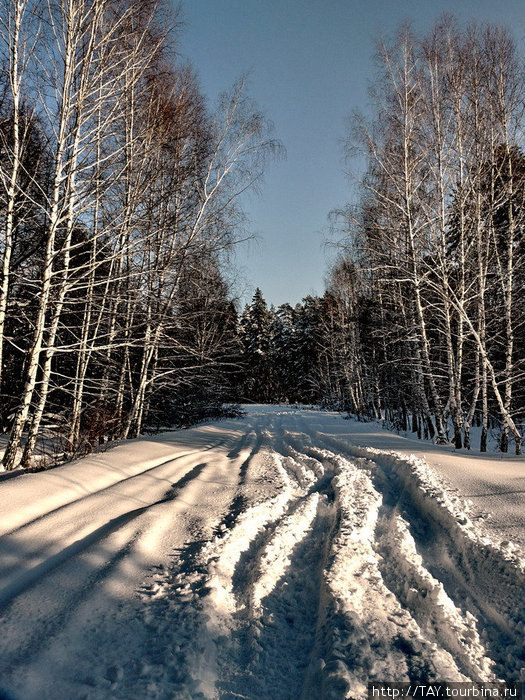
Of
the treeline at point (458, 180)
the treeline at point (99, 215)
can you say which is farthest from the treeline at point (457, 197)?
the treeline at point (99, 215)

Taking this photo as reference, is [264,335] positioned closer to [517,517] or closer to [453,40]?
[453,40]

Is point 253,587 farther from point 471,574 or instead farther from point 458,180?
point 458,180

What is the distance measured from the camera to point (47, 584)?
1.97 metres

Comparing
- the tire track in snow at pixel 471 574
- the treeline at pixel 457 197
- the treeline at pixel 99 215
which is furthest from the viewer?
the treeline at pixel 457 197

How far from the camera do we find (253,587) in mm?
2102

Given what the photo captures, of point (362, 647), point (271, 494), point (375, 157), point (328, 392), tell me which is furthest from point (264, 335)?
point (362, 647)

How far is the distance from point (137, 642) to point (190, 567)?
66 cm

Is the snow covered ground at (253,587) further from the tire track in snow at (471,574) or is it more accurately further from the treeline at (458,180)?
the treeline at (458,180)

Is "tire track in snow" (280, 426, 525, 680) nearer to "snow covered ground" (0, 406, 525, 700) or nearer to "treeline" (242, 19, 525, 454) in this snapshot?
"snow covered ground" (0, 406, 525, 700)

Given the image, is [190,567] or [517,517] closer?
[190,567]

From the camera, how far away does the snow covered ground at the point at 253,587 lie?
1.49 m

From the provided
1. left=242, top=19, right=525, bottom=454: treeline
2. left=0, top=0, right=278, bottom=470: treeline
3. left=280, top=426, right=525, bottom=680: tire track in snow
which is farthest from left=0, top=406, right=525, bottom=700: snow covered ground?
left=242, top=19, right=525, bottom=454: treeline

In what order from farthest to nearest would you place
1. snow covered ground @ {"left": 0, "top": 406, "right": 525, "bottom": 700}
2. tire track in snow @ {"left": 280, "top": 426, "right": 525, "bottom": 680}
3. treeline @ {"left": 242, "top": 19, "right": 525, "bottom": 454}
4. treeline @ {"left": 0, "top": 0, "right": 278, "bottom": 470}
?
treeline @ {"left": 242, "top": 19, "right": 525, "bottom": 454}, treeline @ {"left": 0, "top": 0, "right": 278, "bottom": 470}, tire track in snow @ {"left": 280, "top": 426, "right": 525, "bottom": 680}, snow covered ground @ {"left": 0, "top": 406, "right": 525, "bottom": 700}

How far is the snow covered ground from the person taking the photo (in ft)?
4.89
